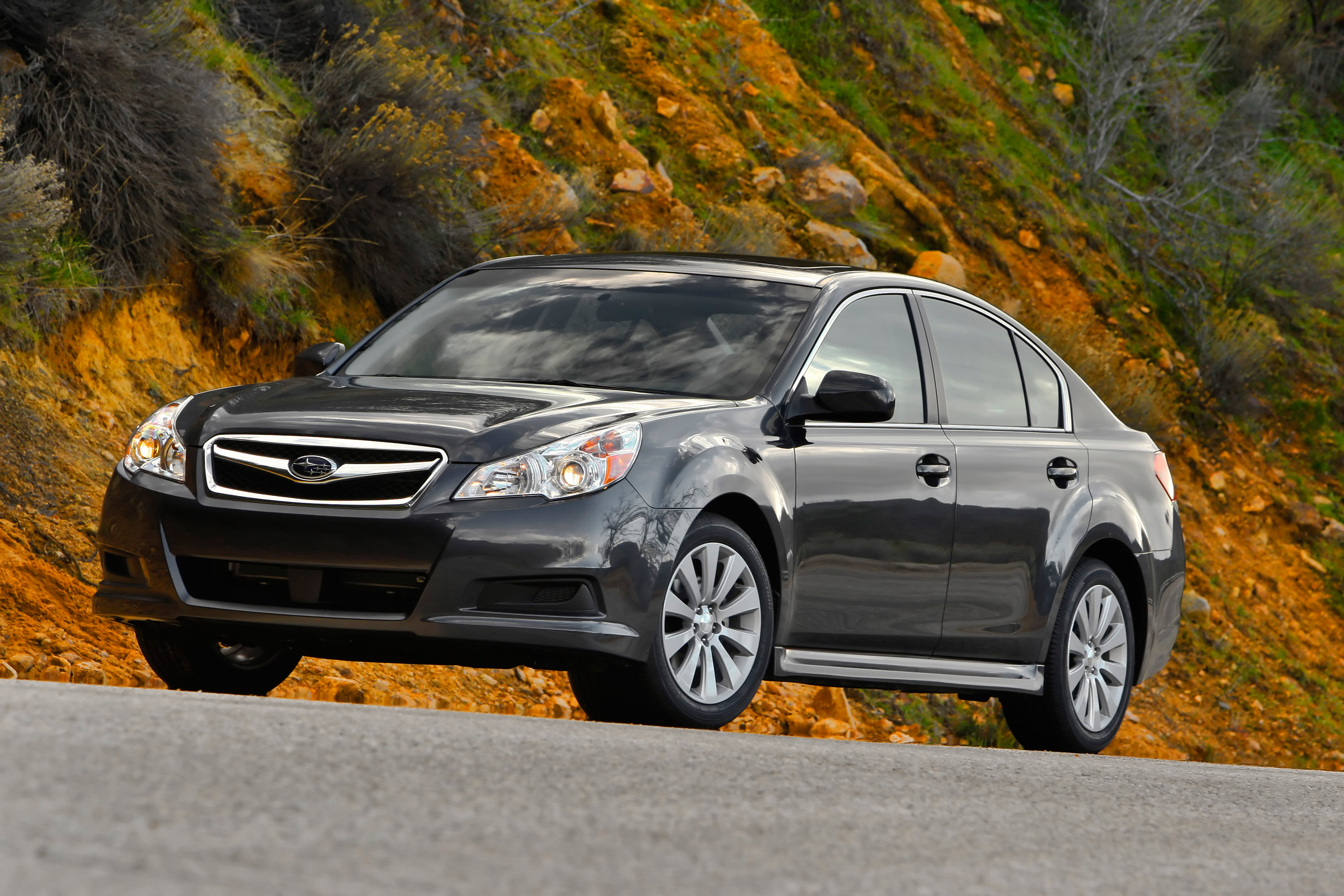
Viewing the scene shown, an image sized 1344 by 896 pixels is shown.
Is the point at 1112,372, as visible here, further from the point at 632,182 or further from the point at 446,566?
the point at 446,566

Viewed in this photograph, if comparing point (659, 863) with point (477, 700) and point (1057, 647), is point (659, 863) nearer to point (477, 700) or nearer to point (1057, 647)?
point (1057, 647)

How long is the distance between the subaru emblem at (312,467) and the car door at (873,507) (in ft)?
5.95

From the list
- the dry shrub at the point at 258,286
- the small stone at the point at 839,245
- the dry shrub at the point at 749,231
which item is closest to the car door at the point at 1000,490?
the dry shrub at the point at 258,286

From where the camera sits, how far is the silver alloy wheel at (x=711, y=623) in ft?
20.7

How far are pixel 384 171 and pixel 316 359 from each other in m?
5.97

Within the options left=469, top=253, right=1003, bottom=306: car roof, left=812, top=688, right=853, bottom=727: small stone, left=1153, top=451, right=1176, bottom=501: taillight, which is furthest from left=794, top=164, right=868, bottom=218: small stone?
left=469, top=253, right=1003, bottom=306: car roof

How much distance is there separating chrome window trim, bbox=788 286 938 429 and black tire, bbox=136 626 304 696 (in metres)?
2.27

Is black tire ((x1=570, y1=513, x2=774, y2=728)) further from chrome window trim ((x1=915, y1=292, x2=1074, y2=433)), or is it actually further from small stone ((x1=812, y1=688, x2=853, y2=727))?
small stone ((x1=812, y1=688, x2=853, y2=727))

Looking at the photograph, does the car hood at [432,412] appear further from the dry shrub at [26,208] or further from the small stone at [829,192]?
the small stone at [829,192]

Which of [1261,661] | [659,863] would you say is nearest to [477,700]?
[659,863]

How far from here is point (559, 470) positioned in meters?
6.06

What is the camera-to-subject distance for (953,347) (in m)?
8.02

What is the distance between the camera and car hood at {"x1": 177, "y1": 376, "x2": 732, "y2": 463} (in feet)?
20.0

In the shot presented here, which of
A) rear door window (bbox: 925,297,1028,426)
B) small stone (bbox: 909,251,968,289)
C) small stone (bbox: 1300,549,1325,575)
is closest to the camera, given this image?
rear door window (bbox: 925,297,1028,426)
